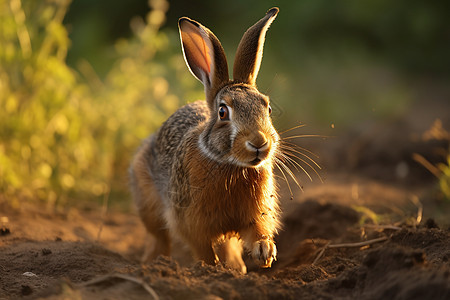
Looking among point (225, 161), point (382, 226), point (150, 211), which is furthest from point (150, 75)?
point (382, 226)

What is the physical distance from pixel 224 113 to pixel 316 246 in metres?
1.51

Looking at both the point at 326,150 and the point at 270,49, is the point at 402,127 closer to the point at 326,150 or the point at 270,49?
the point at 326,150

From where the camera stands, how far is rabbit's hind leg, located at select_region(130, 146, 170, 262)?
521cm

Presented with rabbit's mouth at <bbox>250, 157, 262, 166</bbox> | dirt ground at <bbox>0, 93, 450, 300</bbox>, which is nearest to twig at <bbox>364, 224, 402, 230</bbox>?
dirt ground at <bbox>0, 93, 450, 300</bbox>

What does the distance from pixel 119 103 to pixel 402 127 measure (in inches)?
167

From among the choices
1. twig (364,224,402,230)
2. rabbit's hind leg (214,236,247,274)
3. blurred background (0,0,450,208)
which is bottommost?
rabbit's hind leg (214,236,247,274)

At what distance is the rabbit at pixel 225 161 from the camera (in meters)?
3.81

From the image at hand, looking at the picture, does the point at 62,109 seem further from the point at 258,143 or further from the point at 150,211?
the point at 258,143

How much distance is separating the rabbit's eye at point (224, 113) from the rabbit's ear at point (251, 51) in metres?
0.49

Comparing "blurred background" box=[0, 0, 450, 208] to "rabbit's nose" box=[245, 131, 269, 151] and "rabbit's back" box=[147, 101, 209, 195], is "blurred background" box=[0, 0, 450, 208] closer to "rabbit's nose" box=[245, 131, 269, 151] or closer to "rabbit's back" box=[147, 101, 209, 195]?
"rabbit's back" box=[147, 101, 209, 195]

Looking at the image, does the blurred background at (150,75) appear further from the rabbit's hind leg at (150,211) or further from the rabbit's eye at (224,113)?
the rabbit's hind leg at (150,211)

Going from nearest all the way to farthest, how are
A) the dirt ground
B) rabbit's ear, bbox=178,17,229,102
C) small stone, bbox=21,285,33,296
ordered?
1. the dirt ground
2. small stone, bbox=21,285,33,296
3. rabbit's ear, bbox=178,17,229,102

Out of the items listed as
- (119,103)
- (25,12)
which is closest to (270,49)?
(119,103)

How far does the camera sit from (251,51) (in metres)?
4.34
